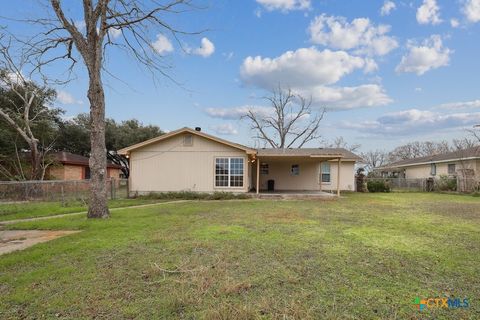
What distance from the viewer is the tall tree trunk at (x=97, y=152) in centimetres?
905

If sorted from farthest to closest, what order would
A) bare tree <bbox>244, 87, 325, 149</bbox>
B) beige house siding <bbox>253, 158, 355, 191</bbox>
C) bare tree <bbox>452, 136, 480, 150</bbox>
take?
bare tree <bbox>244, 87, 325, 149</bbox>
bare tree <bbox>452, 136, 480, 150</bbox>
beige house siding <bbox>253, 158, 355, 191</bbox>

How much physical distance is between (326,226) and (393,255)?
2765 millimetres

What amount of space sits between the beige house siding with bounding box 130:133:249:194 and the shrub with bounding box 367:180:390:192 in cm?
1140

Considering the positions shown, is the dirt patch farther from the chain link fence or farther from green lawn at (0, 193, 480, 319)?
the chain link fence

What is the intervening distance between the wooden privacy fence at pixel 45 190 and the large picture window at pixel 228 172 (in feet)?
18.6

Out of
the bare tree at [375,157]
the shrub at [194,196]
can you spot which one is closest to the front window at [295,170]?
the shrub at [194,196]

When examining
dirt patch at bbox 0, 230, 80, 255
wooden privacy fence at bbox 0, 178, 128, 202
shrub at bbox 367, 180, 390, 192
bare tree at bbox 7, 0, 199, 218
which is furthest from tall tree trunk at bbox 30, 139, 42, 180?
shrub at bbox 367, 180, 390, 192

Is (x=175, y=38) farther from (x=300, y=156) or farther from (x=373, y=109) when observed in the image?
(x=373, y=109)

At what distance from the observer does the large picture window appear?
17.2 meters

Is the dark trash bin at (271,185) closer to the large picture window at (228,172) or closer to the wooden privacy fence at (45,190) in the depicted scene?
the large picture window at (228,172)

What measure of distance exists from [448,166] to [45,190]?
28.6 meters

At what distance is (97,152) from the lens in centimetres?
923

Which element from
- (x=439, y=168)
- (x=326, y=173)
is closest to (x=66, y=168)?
(x=326, y=173)

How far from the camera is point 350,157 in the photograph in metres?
23.0
